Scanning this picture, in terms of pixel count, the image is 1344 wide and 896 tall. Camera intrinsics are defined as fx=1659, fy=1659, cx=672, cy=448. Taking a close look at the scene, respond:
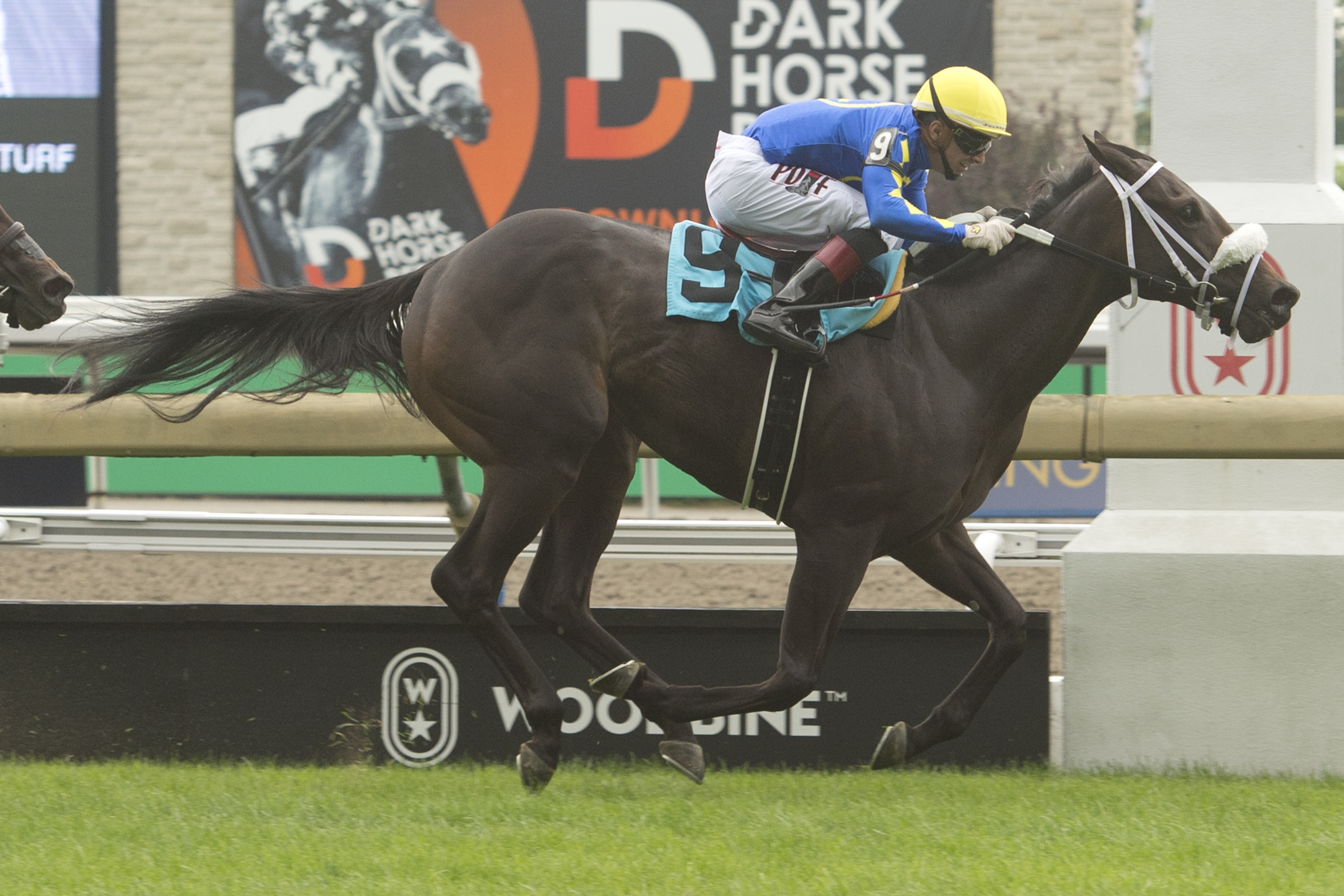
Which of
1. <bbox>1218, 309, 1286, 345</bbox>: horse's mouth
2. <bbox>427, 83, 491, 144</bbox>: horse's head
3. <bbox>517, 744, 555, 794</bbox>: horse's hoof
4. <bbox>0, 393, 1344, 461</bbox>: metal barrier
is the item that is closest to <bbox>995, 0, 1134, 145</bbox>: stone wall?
<bbox>427, 83, 491, 144</bbox>: horse's head

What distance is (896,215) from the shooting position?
14.2ft

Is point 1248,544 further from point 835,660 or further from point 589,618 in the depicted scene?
point 589,618

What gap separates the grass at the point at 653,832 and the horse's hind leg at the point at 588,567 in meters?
0.16

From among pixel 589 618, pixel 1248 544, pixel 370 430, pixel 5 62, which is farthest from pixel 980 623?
pixel 5 62

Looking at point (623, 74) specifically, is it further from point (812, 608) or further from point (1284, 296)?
point (812, 608)

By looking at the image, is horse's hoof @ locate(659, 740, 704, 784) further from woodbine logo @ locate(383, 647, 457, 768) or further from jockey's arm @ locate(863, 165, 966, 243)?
jockey's arm @ locate(863, 165, 966, 243)

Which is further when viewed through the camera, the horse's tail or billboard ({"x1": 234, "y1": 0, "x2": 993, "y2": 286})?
billboard ({"x1": 234, "y1": 0, "x2": 993, "y2": 286})

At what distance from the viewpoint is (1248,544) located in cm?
530

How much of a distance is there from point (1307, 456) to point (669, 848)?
95.4 inches

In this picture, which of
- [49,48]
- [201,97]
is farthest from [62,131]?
[201,97]

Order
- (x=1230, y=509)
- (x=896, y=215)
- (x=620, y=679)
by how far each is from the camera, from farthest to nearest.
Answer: (x=1230, y=509)
(x=620, y=679)
(x=896, y=215)

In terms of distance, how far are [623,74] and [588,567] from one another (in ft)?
43.8

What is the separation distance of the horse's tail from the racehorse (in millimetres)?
118

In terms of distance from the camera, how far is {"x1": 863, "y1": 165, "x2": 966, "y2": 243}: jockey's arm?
171 inches
